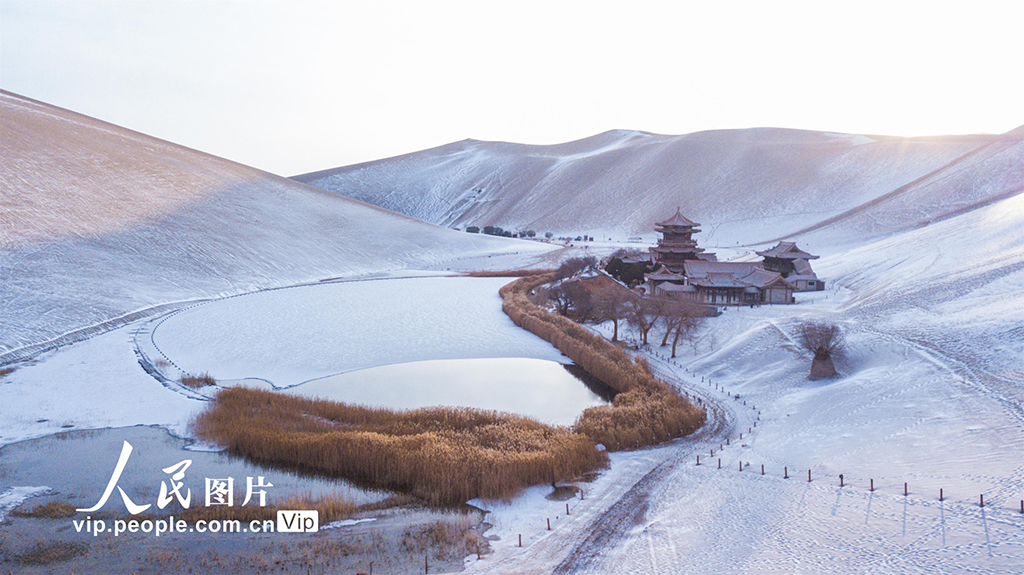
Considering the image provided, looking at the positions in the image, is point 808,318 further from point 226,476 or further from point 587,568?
point 226,476

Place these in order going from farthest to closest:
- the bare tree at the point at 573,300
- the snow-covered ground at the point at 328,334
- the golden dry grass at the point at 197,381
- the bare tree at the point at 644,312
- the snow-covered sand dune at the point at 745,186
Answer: the snow-covered sand dune at the point at 745,186, the bare tree at the point at 573,300, the bare tree at the point at 644,312, the snow-covered ground at the point at 328,334, the golden dry grass at the point at 197,381

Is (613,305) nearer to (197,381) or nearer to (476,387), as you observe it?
(476,387)

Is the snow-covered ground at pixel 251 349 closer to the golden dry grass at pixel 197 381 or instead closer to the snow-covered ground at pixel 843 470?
the golden dry grass at pixel 197 381

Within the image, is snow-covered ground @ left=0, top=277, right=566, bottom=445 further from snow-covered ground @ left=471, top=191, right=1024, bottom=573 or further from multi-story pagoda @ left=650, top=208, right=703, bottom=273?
multi-story pagoda @ left=650, top=208, right=703, bottom=273

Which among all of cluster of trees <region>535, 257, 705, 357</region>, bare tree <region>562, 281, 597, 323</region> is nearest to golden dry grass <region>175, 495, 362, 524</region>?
cluster of trees <region>535, 257, 705, 357</region>

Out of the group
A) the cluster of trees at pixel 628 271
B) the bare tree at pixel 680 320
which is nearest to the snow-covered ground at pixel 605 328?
the bare tree at pixel 680 320

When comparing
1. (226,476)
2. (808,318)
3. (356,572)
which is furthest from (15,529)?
(808,318)

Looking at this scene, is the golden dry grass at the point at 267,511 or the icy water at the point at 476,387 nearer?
the golden dry grass at the point at 267,511

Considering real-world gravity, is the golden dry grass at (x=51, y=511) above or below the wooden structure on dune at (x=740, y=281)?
below
